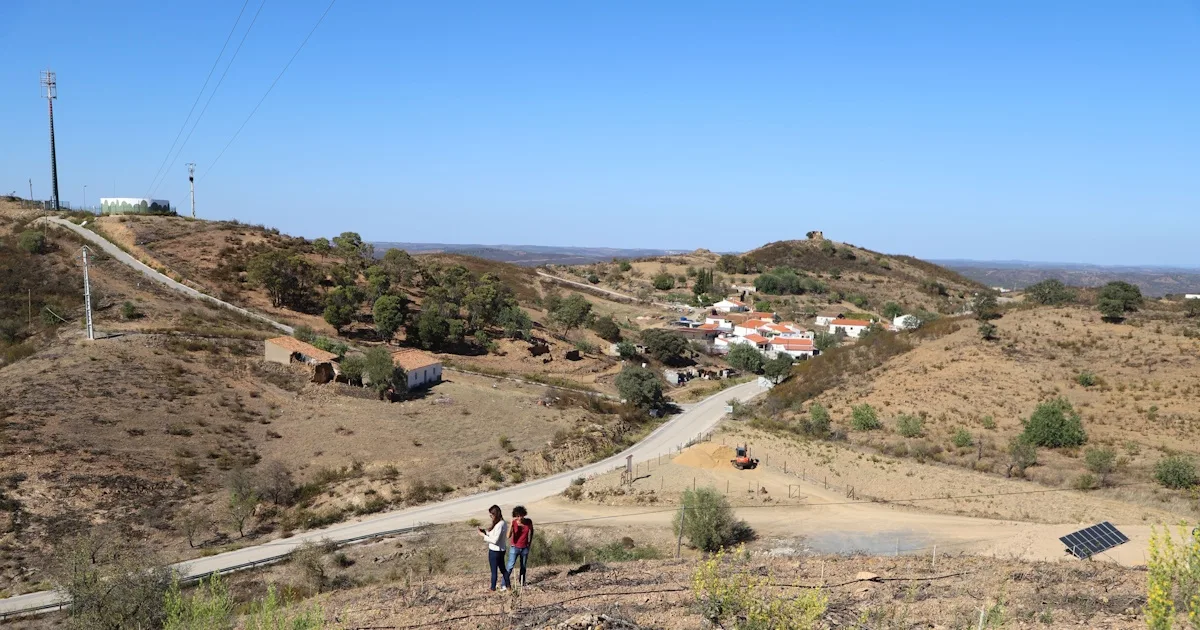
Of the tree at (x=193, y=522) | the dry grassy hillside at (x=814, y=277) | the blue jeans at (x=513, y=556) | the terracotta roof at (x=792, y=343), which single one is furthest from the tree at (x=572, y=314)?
the blue jeans at (x=513, y=556)

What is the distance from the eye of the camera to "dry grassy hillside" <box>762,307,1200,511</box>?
106 feet

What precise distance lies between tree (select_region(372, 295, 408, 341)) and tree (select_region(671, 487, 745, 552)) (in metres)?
37.9

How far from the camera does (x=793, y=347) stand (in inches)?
2788

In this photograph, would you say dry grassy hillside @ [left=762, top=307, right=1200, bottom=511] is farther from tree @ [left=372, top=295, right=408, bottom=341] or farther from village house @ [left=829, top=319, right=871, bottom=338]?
tree @ [left=372, top=295, right=408, bottom=341]

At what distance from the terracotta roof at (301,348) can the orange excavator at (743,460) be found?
87.3ft

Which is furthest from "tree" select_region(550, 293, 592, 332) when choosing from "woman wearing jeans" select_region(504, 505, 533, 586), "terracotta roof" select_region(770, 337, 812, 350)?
"woman wearing jeans" select_region(504, 505, 533, 586)

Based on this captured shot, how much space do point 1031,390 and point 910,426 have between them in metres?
8.04

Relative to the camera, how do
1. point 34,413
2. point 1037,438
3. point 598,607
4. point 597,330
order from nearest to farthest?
point 598,607 < point 34,413 < point 1037,438 < point 597,330

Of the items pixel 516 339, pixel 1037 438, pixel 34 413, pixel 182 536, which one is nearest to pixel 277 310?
pixel 516 339

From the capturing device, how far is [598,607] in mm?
10836

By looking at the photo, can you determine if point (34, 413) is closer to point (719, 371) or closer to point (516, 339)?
point (516, 339)

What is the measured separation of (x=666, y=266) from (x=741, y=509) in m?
106

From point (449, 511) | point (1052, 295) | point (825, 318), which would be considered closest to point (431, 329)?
Result: point (449, 511)

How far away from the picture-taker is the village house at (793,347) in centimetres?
6981
